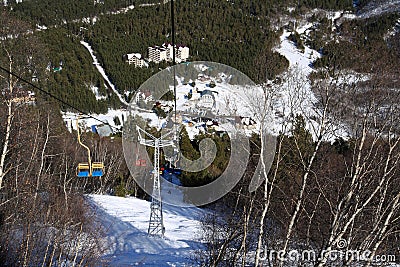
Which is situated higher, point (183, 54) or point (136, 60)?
point (183, 54)

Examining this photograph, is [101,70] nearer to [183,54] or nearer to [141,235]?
[183,54]

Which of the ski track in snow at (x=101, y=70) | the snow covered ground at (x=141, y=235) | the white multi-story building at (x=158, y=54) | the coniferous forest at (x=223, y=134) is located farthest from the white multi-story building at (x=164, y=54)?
the snow covered ground at (x=141, y=235)

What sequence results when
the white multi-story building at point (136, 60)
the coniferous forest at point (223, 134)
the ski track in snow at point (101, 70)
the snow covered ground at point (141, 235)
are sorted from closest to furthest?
1. the coniferous forest at point (223, 134)
2. the snow covered ground at point (141, 235)
3. the ski track in snow at point (101, 70)
4. the white multi-story building at point (136, 60)

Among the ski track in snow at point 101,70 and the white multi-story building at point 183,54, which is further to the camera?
the white multi-story building at point 183,54

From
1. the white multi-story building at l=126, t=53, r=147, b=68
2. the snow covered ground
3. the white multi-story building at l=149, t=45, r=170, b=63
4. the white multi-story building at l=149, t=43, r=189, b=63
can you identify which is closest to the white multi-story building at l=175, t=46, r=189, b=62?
the white multi-story building at l=149, t=43, r=189, b=63

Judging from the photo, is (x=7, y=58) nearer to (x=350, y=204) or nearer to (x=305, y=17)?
(x=350, y=204)

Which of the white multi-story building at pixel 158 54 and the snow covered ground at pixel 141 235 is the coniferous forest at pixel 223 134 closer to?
the snow covered ground at pixel 141 235

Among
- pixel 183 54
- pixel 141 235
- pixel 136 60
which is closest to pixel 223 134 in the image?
pixel 141 235

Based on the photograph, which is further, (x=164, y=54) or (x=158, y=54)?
(x=164, y=54)
